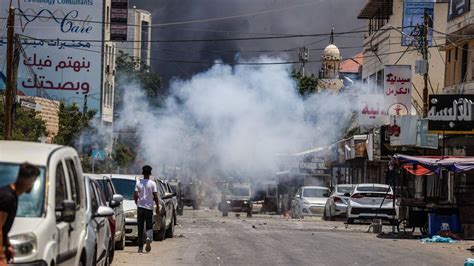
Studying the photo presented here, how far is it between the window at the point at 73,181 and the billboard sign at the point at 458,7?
29112mm

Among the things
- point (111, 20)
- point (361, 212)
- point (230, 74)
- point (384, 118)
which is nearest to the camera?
point (361, 212)

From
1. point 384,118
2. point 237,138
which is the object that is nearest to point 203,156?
point 237,138

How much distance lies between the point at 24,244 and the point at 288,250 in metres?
12.4

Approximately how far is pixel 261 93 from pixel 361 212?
59.3ft

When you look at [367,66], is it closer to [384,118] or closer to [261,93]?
[261,93]

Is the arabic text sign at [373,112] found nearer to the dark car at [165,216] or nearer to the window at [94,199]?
the dark car at [165,216]

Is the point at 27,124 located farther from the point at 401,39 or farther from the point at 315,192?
the point at 401,39

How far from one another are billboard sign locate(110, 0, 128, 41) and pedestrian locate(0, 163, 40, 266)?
190 ft

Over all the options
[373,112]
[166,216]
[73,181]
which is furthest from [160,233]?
[373,112]

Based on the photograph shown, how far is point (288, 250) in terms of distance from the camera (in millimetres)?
21500

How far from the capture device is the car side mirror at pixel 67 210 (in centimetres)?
1023

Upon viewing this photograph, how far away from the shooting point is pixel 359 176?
60875 millimetres

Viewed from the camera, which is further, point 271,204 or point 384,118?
point 271,204

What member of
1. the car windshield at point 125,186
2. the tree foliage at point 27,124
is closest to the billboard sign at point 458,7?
the tree foliage at point 27,124
